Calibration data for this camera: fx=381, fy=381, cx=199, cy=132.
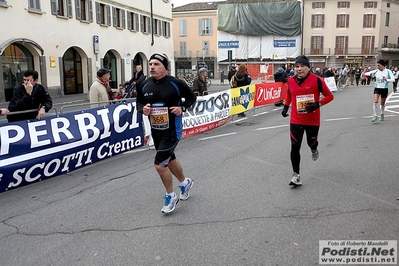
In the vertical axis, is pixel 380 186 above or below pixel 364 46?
below

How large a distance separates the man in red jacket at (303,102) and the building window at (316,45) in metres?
59.1

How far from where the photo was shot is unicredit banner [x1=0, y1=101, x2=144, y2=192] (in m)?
5.79

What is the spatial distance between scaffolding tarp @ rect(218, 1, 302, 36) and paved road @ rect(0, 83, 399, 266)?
177ft

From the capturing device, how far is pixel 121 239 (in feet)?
13.0

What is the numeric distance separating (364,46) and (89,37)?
4843 centimetres

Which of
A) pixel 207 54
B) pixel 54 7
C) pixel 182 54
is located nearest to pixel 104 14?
pixel 54 7

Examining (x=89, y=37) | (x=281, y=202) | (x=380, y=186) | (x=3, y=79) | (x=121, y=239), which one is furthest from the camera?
(x=89, y=37)

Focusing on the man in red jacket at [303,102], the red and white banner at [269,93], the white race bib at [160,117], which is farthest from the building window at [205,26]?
the white race bib at [160,117]

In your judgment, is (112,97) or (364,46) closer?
(112,97)

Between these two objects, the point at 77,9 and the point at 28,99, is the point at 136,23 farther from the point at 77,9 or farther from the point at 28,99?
the point at 28,99

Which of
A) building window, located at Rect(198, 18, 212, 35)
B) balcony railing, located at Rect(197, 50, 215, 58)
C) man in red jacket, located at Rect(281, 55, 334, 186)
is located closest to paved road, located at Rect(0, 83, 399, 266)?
man in red jacket, located at Rect(281, 55, 334, 186)

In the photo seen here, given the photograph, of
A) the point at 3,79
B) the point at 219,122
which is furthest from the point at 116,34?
the point at 219,122

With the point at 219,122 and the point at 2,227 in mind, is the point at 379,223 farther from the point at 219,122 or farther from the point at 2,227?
the point at 219,122

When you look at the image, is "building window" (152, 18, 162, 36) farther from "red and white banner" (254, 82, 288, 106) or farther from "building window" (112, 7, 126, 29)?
"red and white banner" (254, 82, 288, 106)
